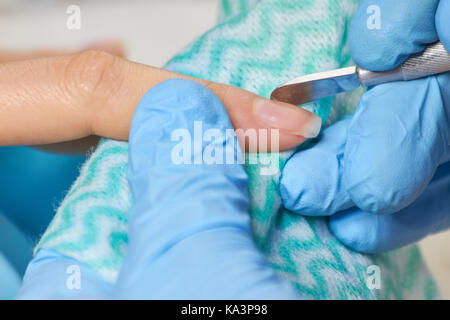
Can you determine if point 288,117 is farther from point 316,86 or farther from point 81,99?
point 81,99

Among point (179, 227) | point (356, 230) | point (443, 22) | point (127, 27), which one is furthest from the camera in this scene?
point (127, 27)

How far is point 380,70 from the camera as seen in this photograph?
2.28 ft

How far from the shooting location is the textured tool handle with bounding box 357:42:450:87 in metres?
0.67

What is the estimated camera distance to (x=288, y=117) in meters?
0.70

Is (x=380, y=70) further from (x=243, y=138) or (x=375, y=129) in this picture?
(x=243, y=138)

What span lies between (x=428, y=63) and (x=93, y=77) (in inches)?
19.3

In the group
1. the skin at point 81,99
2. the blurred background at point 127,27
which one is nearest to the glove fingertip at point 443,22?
the skin at point 81,99

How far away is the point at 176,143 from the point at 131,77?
0.22 m

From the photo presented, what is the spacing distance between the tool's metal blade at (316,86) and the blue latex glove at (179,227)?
109 mm

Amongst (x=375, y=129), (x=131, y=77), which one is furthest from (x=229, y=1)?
(x=375, y=129)

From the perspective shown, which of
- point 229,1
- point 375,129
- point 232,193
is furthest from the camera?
point 229,1

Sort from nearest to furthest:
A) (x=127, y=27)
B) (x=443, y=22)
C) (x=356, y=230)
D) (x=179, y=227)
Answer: (x=179, y=227), (x=443, y=22), (x=356, y=230), (x=127, y=27)

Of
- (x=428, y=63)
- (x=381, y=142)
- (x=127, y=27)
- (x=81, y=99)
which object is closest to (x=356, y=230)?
(x=381, y=142)

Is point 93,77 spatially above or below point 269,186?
above
